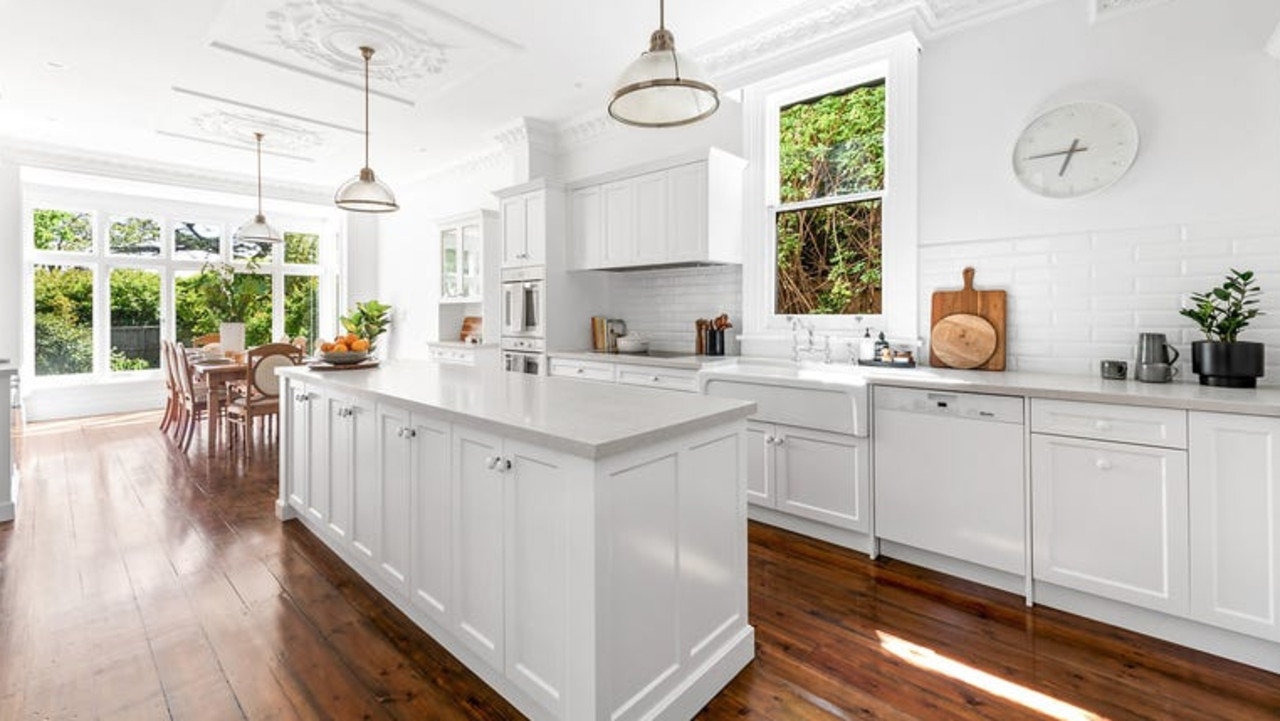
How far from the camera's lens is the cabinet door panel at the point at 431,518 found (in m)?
2.04

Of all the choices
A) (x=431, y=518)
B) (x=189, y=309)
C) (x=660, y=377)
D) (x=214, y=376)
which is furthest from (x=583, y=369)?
(x=189, y=309)

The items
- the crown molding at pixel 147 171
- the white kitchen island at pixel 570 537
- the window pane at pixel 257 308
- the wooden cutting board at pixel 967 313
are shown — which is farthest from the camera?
the window pane at pixel 257 308

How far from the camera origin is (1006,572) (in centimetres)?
256

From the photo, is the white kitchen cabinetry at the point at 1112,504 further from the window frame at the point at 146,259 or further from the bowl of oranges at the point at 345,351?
the window frame at the point at 146,259

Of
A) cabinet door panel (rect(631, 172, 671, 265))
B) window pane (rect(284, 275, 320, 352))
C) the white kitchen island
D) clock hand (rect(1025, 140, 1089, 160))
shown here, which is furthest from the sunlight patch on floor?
window pane (rect(284, 275, 320, 352))

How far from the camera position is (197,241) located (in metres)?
7.85

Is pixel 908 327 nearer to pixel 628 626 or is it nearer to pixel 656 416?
pixel 656 416

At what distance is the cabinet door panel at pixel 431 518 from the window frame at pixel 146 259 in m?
7.12

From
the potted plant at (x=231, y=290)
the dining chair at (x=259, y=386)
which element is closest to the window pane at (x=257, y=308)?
the potted plant at (x=231, y=290)

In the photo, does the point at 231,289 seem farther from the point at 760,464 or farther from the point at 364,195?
the point at 760,464

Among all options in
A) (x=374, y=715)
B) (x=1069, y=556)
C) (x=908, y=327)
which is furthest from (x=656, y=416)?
(x=908, y=327)

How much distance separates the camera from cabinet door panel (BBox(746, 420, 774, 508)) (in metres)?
3.26

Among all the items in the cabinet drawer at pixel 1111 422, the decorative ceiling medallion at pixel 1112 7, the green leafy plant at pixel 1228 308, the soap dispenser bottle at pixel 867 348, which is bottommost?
the cabinet drawer at pixel 1111 422

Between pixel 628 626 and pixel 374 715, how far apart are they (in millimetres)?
878
